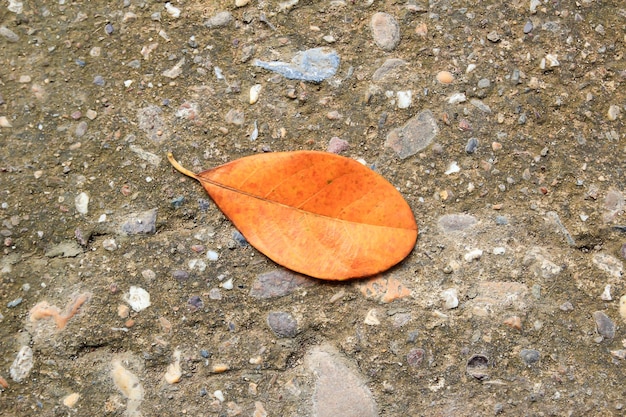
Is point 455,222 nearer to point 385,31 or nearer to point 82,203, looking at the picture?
point 385,31

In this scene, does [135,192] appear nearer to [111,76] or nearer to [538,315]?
[111,76]

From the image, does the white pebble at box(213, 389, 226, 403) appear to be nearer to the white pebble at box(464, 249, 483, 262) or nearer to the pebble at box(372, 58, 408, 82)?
the white pebble at box(464, 249, 483, 262)

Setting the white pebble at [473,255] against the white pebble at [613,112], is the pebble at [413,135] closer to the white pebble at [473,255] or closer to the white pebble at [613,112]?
the white pebble at [473,255]

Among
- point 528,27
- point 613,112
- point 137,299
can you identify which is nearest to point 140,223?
point 137,299

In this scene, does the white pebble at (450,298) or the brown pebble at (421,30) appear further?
the brown pebble at (421,30)

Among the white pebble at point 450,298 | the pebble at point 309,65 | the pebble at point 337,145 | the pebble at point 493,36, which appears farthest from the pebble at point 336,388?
the pebble at point 493,36

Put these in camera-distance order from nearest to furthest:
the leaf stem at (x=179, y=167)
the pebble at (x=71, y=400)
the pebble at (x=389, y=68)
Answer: the pebble at (x=71, y=400)
the leaf stem at (x=179, y=167)
the pebble at (x=389, y=68)

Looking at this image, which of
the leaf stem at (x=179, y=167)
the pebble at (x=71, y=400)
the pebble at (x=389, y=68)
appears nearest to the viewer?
the pebble at (x=71, y=400)
